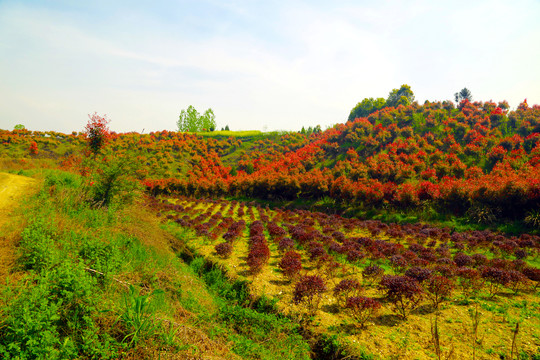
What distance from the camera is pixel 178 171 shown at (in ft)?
170

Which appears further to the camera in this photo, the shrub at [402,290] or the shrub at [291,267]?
the shrub at [291,267]

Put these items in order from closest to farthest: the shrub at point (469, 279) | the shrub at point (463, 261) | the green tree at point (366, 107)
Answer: the shrub at point (469, 279) → the shrub at point (463, 261) → the green tree at point (366, 107)

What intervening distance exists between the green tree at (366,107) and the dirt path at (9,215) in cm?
7937

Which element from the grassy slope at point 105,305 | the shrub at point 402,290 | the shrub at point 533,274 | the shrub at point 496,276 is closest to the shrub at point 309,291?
the grassy slope at point 105,305

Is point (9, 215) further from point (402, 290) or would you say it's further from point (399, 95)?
point (399, 95)

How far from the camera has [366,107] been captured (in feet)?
249

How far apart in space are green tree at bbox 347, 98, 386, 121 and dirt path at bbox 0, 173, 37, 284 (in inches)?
3125

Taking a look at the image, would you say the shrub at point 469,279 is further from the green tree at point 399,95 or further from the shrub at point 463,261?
the green tree at point 399,95

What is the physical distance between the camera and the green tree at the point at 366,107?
72.9 m

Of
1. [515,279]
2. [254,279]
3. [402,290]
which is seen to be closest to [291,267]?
[254,279]

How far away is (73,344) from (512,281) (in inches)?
534

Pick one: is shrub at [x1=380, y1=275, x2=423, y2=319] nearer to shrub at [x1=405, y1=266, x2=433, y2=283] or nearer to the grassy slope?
shrub at [x1=405, y1=266, x2=433, y2=283]

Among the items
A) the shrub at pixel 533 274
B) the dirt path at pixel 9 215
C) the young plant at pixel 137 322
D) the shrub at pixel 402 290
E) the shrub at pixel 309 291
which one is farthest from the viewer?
the shrub at pixel 533 274

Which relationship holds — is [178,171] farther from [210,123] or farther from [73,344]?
[73,344]
